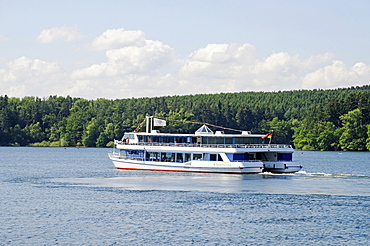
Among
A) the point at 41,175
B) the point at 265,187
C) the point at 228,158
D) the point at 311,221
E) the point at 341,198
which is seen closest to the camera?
the point at 311,221

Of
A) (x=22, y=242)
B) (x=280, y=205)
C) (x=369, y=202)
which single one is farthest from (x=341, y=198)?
(x=22, y=242)

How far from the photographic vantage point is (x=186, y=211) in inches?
2301

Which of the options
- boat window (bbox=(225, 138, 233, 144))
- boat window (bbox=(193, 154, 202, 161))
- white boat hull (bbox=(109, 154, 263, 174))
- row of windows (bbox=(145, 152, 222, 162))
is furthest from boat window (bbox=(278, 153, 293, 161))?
boat window (bbox=(193, 154, 202, 161))

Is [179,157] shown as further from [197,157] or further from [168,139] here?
[168,139]

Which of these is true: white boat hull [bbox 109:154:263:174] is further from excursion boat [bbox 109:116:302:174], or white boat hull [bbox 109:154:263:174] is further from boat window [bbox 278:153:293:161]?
boat window [bbox 278:153:293:161]

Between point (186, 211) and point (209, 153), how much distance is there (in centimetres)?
3561

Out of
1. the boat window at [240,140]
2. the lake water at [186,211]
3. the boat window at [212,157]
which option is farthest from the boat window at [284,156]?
the boat window at [212,157]

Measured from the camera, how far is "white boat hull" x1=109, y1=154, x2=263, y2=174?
90.7 m

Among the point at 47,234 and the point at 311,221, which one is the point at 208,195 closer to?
the point at 311,221

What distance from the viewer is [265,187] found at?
76438 millimetres

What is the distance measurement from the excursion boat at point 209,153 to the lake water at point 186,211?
5198mm

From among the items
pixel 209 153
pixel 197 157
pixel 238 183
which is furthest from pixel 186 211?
pixel 197 157

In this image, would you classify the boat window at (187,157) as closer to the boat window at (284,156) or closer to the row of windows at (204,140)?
the row of windows at (204,140)

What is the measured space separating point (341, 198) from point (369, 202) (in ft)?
11.2
